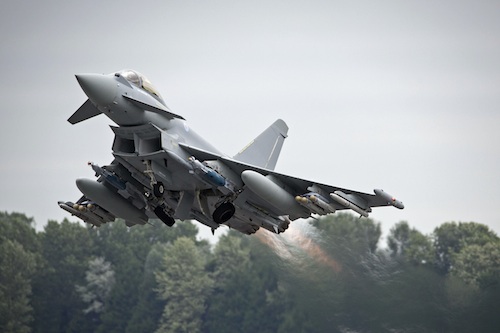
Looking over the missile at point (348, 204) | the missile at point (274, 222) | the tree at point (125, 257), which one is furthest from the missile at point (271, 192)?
the tree at point (125, 257)

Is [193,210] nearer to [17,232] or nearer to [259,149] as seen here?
[259,149]

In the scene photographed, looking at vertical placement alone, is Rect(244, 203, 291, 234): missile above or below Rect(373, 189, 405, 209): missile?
below

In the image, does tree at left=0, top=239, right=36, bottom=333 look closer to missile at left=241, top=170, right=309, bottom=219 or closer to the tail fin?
the tail fin

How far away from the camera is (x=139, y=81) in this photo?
82.3 ft

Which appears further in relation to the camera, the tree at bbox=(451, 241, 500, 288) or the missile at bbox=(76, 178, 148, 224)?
the tree at bbox=(451, 241, 500, 288)

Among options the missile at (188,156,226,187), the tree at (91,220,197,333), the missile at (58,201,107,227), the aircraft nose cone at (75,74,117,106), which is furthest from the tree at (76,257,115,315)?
the aircraft nose cone at (75,74,117,106)

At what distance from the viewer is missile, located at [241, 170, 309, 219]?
79.6 feet

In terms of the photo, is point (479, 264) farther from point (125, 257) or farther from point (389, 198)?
point (125, 257)

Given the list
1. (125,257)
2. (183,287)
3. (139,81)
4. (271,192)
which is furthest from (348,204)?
(125,257)

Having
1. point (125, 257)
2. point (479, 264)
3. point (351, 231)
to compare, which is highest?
point (479, 264)

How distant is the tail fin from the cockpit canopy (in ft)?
12.5

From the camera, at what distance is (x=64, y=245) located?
166 feet

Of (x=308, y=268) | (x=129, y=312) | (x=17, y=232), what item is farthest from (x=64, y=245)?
(x=308, y=268)

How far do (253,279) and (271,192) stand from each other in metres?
16.0
